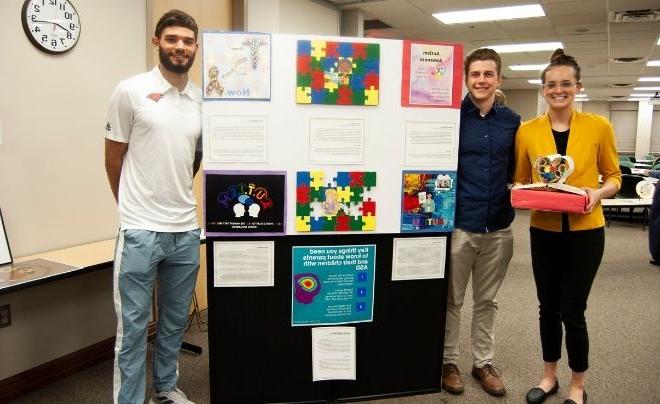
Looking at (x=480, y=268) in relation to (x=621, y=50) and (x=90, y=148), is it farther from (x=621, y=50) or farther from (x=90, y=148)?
(x=621, y=50)

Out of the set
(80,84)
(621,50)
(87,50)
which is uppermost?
(621,50)

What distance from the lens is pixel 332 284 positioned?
201 cm

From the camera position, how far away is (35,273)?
212cm

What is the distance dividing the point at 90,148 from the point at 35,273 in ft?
2.63

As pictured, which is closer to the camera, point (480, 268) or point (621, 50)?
point (480, 268)

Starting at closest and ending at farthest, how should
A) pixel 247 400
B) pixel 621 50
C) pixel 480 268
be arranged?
1. pixel 247 400
2. pixel 480 268
3. pixel 621 50

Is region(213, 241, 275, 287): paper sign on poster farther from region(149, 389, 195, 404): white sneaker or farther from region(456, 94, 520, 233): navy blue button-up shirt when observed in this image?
region(456, 94, 520, 233): navy blue button-up shirt

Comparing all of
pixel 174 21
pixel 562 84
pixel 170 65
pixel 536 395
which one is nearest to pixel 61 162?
pixel 170 65

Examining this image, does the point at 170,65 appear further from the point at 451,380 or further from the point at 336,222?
the point at 451,380

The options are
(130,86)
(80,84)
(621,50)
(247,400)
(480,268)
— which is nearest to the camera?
(130,86)

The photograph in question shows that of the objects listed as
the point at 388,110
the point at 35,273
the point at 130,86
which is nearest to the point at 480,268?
the point at 388,110

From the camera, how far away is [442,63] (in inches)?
76.7

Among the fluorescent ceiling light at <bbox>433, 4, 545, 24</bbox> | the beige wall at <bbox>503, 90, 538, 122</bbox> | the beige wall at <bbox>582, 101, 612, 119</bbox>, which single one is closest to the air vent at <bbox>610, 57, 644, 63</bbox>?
the fluorescent ceiling light at <bbox>433, 4, 545, 24</bbox>

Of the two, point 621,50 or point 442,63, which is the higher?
point 621,50
